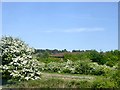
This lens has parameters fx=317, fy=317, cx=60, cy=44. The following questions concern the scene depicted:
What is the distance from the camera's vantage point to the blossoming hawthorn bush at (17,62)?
38.2 feet

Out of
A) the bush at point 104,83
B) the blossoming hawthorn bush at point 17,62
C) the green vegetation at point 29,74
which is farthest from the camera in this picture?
the blossoming hawthorn bush at point 17,62

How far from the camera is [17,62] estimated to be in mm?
11875

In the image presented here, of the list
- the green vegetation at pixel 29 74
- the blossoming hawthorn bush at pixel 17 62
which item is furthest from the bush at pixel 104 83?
the blossoming hawthorn bush at pixel 17 62

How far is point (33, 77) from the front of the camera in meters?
11.7

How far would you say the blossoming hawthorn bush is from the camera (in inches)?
458

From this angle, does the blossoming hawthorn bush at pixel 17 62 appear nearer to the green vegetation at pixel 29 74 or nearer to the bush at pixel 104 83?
the green vegetation at pixel 29 74

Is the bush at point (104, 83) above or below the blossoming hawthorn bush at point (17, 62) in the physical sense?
below

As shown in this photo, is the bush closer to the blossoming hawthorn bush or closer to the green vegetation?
the green vegetation

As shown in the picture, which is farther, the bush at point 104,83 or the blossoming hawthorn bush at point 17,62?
the blossoming hawthorn bush at point 17,62

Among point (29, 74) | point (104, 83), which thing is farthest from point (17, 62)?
point (104, 83)

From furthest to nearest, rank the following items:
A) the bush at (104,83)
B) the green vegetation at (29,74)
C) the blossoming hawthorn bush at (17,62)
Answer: the blossoming hawthorn bush at (17,62) < the green vegetation at (29,74) < the bush at (104,83)

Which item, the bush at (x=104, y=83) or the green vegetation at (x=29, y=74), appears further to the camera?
the green vegetation at (x=29, y=74)

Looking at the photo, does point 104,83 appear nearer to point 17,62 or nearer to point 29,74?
point 29,74

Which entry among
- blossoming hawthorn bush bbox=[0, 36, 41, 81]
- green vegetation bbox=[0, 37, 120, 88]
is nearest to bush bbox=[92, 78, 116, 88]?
green vegetation bbox=[0, 37, 120, 88]
